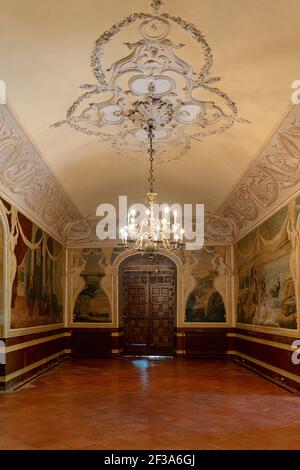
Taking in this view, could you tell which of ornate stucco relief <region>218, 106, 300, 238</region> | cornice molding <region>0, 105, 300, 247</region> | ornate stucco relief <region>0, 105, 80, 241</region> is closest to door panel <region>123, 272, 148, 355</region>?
cornice molding <region>0, 105, 300, 247</region>

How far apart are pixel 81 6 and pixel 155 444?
205 inches

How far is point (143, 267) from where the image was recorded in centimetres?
1614

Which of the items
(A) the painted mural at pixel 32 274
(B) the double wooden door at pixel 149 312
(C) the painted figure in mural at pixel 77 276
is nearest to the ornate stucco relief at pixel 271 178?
(B) the double wooden door at pixel 149 312

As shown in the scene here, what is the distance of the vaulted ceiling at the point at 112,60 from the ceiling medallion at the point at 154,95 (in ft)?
0.47

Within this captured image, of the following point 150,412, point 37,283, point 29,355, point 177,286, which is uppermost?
point 37,283

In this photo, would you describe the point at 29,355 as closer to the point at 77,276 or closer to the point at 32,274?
the point at 32,274

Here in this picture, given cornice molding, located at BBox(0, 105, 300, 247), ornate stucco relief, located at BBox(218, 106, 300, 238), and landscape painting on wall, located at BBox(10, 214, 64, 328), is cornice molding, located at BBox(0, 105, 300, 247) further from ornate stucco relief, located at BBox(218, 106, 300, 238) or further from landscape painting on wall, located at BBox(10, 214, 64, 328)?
landscape painting on wall, located at BBox(10, 214, 64, 328)

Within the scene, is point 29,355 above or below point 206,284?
below

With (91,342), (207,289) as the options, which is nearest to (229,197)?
(207,289)

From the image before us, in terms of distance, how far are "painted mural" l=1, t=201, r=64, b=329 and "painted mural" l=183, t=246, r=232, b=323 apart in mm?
4341

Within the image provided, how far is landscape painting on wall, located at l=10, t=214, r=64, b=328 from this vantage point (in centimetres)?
1027

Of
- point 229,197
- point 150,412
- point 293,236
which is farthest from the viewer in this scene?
point 229,197

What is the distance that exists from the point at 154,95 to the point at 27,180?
12.7 feet

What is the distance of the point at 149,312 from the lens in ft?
52.7
